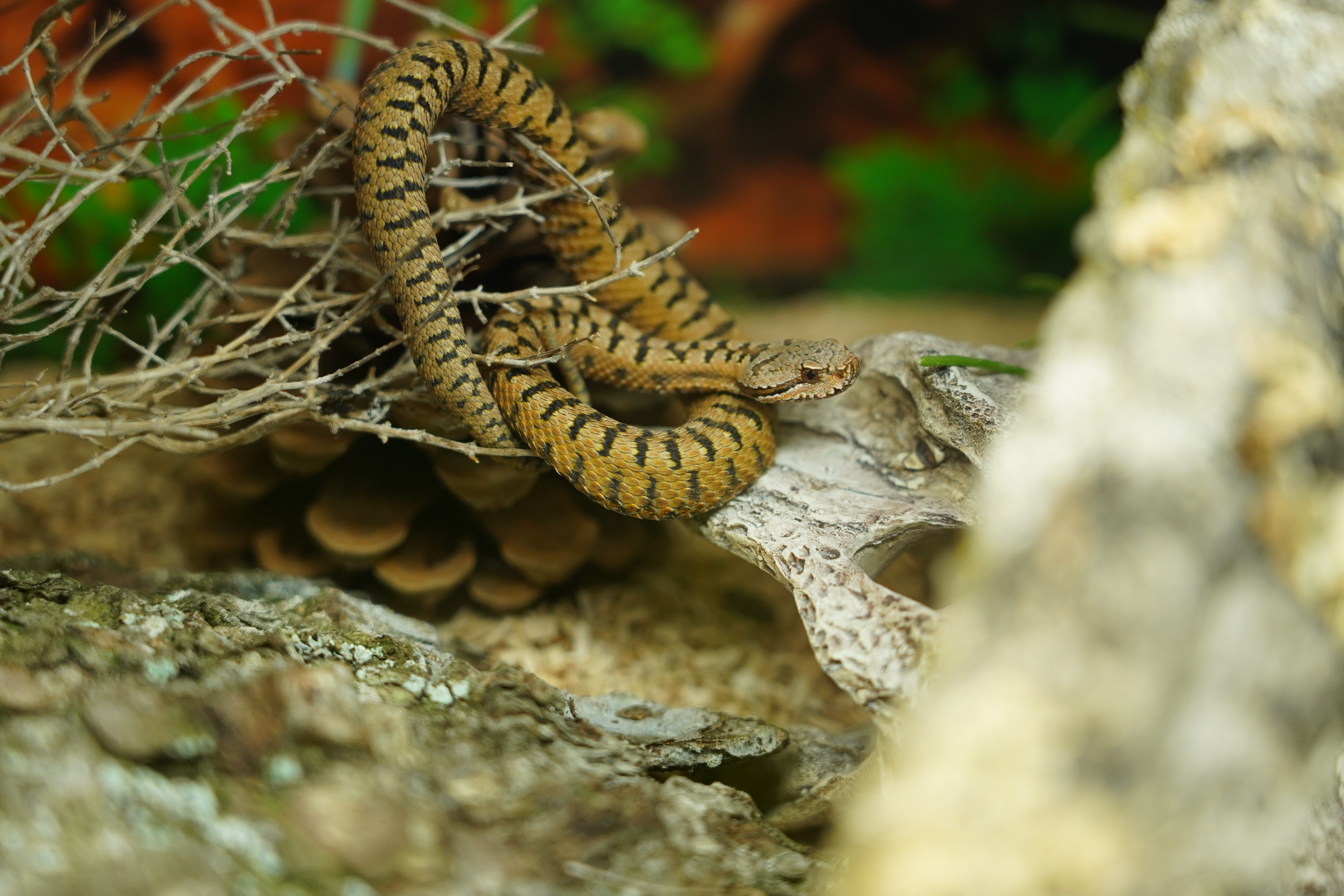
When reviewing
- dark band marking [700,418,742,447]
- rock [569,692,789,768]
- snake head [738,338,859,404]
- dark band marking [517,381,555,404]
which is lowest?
rock [569,692,789,768]

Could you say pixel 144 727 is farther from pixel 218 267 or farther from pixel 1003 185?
pixel 1003 185

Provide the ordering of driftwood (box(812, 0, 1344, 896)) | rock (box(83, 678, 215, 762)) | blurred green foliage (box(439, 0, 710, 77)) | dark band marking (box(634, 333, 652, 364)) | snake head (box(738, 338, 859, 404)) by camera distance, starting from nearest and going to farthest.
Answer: driftwood (box(812, 0, 1344, 896)) < rock (box(83, 678, 215, 762)) < snake head (box(738, 338, 859, 404)) < dark band marking (box(634, 333, 652, 364)) < blurred green foliage (box(439, 0, 710, 77))

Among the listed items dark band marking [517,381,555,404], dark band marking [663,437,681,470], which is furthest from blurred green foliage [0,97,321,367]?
dark band marking [663,437,681,470]

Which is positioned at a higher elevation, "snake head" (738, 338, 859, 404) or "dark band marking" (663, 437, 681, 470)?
"snake head" (738, 338, 859, 404)

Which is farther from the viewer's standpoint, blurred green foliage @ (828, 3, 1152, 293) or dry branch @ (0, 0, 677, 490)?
blurred green foliage @ (828, 3, 1152, 293)

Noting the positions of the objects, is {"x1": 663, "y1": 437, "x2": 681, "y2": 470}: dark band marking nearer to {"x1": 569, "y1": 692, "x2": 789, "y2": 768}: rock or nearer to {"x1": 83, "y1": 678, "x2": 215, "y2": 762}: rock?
{"x1": 569, "y1": 692, "x2": 789, "y2": 768}: rock

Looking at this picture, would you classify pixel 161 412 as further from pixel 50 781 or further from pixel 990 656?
pixel 990 656

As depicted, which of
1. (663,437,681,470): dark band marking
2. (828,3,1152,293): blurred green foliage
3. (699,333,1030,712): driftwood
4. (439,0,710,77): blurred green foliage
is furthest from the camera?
(828,3,1152,293): blurred green foliage

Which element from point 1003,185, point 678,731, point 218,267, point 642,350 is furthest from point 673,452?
point 1003,185
